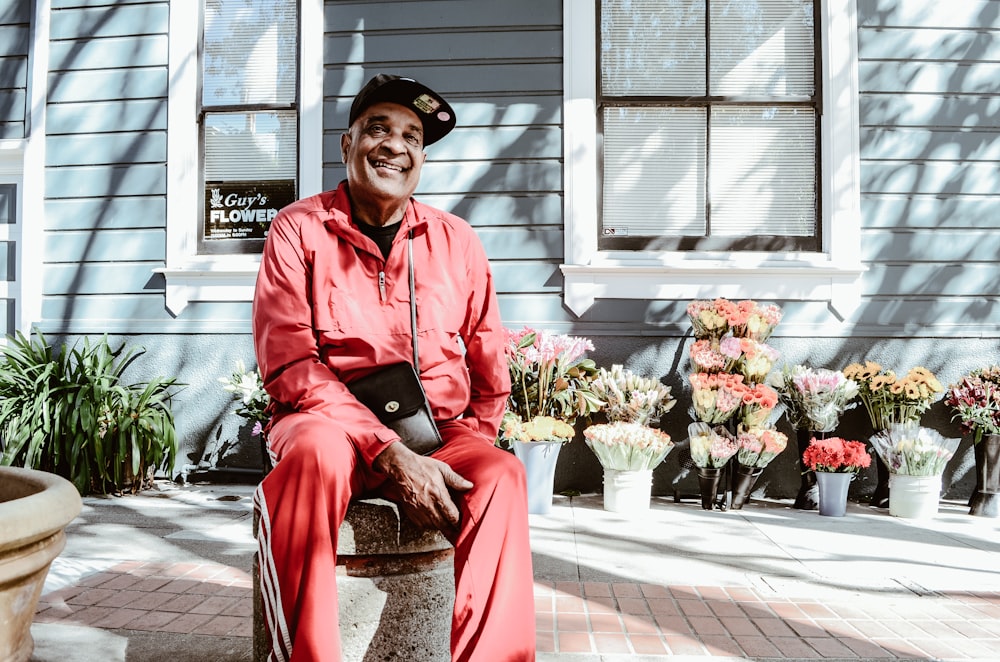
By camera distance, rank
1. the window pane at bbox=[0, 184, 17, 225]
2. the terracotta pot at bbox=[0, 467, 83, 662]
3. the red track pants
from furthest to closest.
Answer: the window pane at bbox=[0, 184, 17, 225], the red track pants, the terracotta pot at bbox=[0, 467, 83, 662]

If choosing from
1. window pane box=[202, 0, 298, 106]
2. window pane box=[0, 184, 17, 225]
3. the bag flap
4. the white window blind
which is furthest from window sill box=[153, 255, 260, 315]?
the bag flap

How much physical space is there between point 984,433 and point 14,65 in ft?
23.2

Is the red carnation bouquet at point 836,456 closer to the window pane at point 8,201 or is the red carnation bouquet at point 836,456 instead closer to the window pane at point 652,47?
the window pane at point 652,47

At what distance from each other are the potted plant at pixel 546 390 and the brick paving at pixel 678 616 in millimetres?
1349

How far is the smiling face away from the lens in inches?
85.7

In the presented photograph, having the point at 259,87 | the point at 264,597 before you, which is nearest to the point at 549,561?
the point at 264,597

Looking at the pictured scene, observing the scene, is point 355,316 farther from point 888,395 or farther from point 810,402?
point 888,395

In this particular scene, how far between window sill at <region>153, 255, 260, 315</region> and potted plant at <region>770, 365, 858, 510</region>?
3.57 m

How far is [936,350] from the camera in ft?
15.5

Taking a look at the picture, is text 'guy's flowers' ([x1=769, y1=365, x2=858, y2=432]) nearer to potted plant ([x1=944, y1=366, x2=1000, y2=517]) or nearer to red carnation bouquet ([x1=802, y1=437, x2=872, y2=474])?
red carnation bouquet ([x1=802, y1=437, x2=872, y2=474])

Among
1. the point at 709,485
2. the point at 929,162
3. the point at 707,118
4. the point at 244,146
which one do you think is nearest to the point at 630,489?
the point at 709,485

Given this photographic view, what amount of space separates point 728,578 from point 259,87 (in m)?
4.54

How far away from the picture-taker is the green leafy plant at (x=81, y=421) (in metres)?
4.43

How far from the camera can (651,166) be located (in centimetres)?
504
